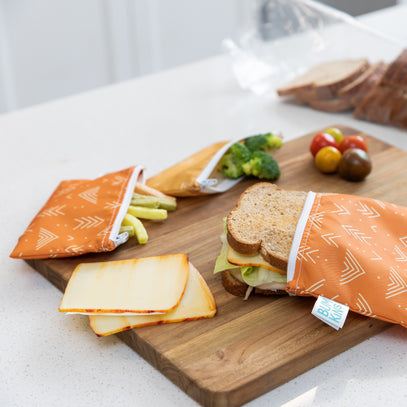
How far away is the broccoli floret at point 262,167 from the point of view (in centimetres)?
185

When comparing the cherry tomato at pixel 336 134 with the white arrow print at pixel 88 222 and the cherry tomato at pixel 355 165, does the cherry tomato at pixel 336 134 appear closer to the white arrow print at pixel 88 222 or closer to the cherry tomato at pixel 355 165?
the cherry tomato at pixel 355 165

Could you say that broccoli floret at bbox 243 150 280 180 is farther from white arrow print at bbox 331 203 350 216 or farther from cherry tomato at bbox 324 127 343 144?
white arrow print at bbox 331 203 350 216

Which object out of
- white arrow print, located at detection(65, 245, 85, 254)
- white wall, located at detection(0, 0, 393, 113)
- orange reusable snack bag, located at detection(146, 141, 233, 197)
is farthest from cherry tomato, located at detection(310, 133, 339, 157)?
white wall, located at detection(0, 0, 393, 113)

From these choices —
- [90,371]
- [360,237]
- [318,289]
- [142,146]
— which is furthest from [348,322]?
[142,146]

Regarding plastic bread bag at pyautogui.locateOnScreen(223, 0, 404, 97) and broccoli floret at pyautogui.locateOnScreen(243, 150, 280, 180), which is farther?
plastic bread bag at pyautogui.locateOnScreen(223, 0, 404, 97)

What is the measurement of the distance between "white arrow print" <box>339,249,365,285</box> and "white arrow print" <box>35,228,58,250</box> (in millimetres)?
720

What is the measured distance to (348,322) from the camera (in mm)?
1280

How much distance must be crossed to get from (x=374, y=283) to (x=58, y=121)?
1.58m

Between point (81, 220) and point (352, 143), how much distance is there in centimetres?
88

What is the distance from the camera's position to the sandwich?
1.34 metres

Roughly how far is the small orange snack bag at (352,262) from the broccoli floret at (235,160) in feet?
1.53

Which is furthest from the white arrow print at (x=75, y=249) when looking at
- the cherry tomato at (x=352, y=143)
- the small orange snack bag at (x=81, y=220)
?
the cherry tomato at (x=352, y=143)

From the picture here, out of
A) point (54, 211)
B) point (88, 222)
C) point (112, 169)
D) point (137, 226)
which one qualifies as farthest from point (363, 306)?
point (112, 169)

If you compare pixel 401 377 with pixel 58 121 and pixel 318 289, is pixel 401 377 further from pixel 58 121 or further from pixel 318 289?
pixel 58 121
